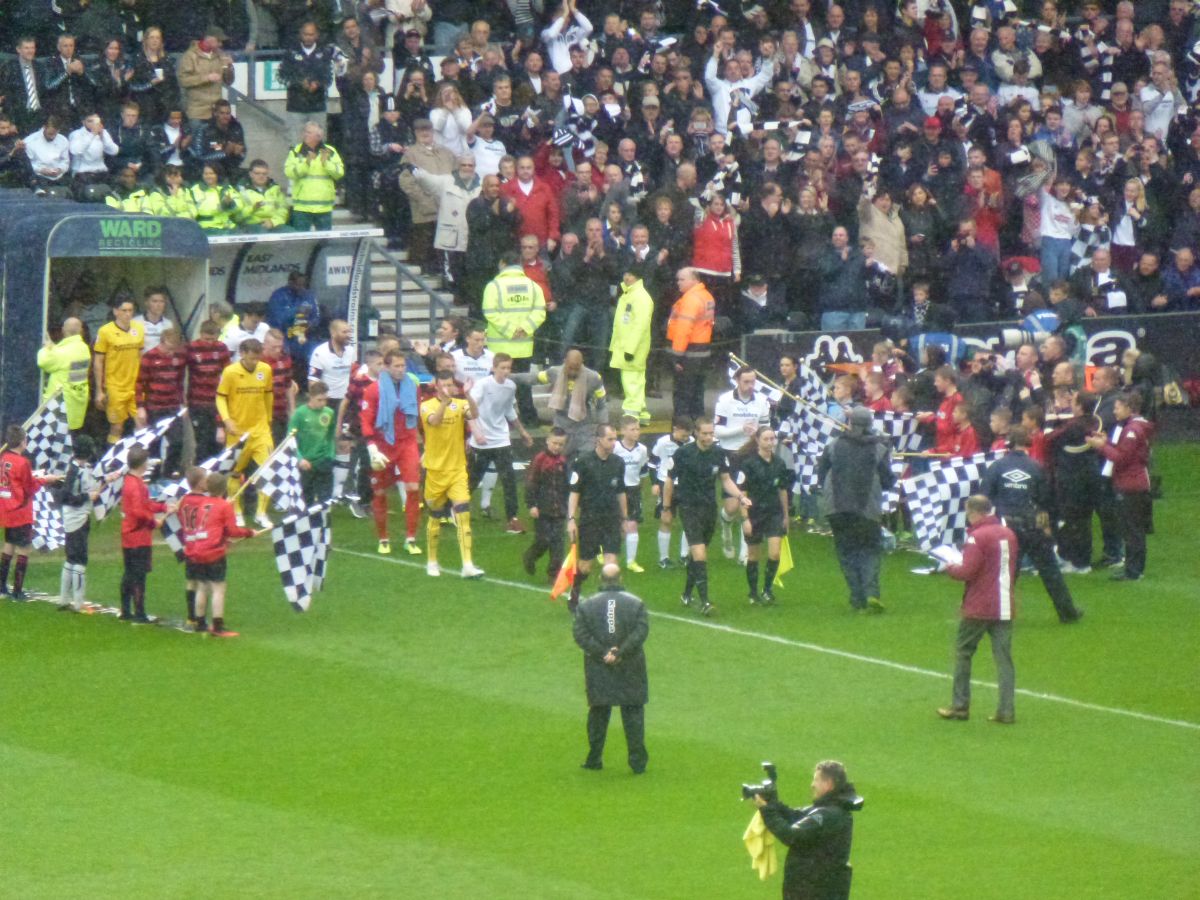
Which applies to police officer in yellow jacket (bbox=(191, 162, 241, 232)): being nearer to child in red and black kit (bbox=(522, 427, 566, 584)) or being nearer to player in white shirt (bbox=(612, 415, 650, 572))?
player in white shirt (bbox=(612, 415, 650, 572))

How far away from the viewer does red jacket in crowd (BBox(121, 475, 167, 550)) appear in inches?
694

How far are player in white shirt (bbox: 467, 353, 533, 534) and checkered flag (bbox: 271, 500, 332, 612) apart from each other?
11.1ft

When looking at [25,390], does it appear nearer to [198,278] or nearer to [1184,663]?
[198,278]

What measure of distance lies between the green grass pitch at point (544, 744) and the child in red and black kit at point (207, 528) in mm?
616

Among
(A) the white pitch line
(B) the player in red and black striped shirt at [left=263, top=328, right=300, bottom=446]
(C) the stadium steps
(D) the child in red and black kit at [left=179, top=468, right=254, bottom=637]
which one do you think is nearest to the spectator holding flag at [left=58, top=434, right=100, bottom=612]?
(D) the child in red and black kit at [left=179, top=468, right=254, bottom=637]

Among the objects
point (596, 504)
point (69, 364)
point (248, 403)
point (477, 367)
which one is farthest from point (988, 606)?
point (69, 364)

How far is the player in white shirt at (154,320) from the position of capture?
76.1 feet

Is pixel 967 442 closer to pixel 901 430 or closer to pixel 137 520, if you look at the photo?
pixel 901 430

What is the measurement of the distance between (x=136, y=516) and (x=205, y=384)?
5046 millimetres

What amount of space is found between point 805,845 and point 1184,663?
8.30 meters

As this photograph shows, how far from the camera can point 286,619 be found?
1856cm

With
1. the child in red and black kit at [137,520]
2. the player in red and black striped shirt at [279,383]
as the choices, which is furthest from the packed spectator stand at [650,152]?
the child in red and black kit at [137,520]

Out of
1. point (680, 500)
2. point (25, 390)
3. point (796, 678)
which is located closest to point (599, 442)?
point (680, 500)

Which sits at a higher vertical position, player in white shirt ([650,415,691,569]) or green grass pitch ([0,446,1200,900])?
player in white shirt ([650,415,691,569])
